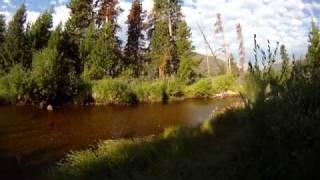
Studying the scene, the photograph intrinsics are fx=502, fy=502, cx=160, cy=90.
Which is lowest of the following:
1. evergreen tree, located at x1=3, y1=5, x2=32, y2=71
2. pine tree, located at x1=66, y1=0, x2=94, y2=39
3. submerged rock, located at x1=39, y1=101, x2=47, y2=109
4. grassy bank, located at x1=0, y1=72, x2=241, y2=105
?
submerged rock, located at x1=39, y1=101, x2=47, y2=109

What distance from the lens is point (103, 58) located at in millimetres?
48188

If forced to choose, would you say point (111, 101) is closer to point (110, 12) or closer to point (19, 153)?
point (110, 12)

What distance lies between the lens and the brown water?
20297 millimetres

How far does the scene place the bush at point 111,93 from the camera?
4131 cm

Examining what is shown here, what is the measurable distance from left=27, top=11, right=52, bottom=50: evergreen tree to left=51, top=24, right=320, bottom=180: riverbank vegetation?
33.9 meters

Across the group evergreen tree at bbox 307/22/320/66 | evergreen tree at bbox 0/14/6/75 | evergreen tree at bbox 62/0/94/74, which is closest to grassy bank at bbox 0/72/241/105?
evergreen tree at bbox 0/14/6/75

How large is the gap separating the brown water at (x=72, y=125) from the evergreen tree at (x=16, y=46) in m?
7.71

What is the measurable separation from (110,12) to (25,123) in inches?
1154

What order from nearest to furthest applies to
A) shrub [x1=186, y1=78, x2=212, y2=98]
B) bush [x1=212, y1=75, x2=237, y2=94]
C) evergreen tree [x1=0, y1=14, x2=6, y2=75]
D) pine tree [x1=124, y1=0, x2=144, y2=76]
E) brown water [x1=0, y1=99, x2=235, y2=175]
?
1. brown water [x1=0, y1=99, x2=235, y2=175]
2. evergreen tree [x1=0, y1=14, x2=6, y2=75]
3. shrub [x1=186, y1=78, x2=212, y2=98]
4. bush [x1=212, y1=75, x2=237, y2=94]
5. pine tree [x1=124, y1=0, x2=144, y2=76]

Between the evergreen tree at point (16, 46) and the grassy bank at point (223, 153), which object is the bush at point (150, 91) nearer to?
the evergreen tree at point (16, 46)

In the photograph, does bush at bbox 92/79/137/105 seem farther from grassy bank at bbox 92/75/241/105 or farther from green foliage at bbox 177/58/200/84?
green foliage at bbox 177/58/200/84

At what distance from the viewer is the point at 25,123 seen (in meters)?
28.2

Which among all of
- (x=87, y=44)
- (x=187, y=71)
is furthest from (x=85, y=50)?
(x=187, y=71)

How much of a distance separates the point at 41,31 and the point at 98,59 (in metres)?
5.86
